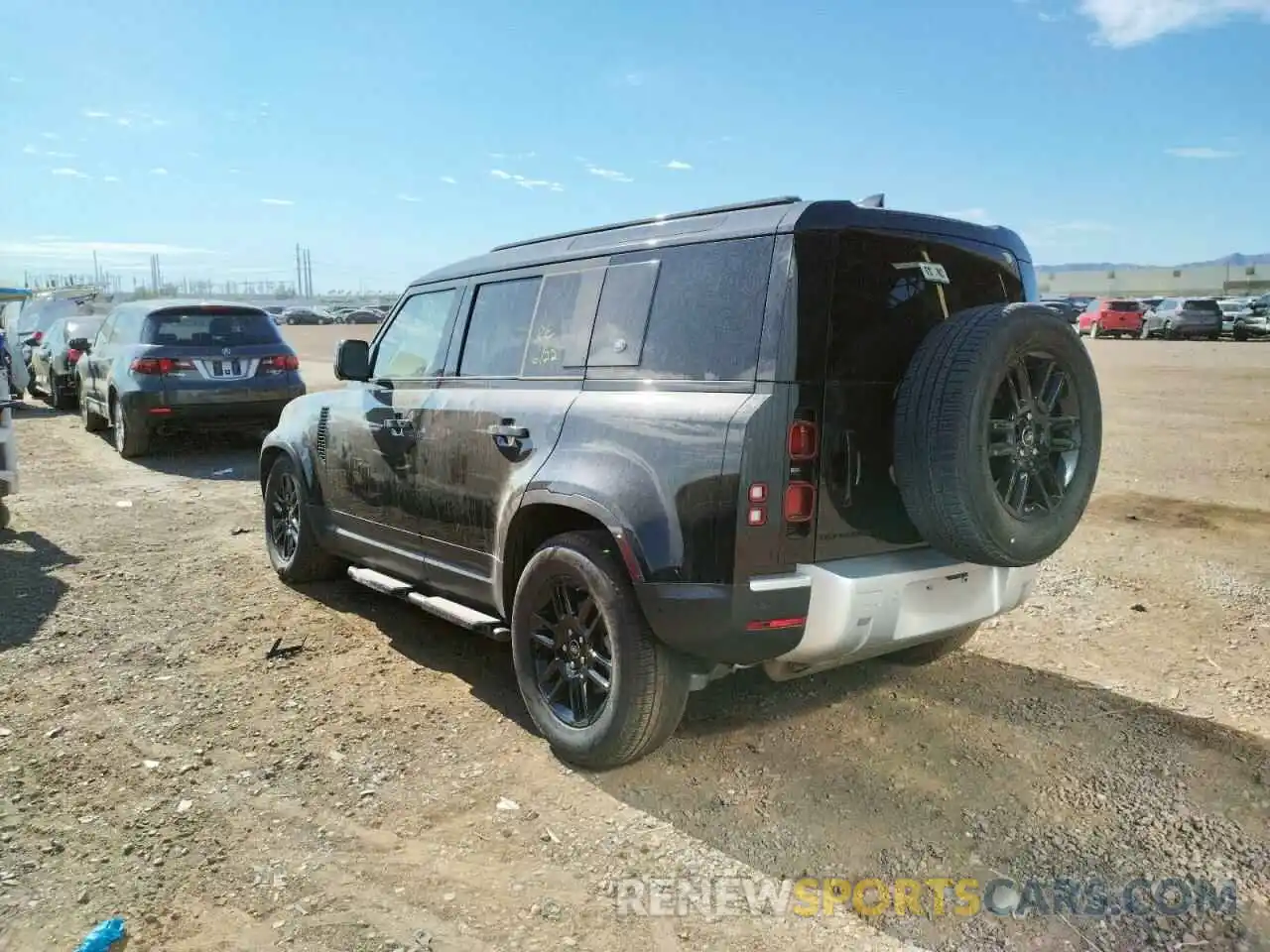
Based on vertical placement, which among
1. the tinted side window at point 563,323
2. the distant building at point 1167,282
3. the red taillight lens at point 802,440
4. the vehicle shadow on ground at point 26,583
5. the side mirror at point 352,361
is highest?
the distant building at point 1167,282

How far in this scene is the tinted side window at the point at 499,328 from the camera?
13.8ft

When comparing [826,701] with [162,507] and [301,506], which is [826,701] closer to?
[301,506]

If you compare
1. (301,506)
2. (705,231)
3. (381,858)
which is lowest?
(381,858)

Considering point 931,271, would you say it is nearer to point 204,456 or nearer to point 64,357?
point 204,456

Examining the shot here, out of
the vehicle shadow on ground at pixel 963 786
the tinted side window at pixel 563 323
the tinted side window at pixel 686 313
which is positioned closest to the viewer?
the vehicle shadow on ground at pixel 963 786

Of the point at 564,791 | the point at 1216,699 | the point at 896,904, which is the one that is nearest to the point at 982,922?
the point at 896,904

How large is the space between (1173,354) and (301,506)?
2547cm

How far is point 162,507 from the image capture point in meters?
8.52

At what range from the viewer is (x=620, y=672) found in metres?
3.36

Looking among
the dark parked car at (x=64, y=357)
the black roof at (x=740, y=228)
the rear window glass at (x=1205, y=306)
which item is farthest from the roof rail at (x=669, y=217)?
the rear window glass at (x=1205, y=306)

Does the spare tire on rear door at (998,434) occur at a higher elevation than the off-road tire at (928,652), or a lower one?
higher

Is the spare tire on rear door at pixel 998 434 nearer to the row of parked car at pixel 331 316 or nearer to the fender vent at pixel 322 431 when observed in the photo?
the fender vent at pixel 322 431

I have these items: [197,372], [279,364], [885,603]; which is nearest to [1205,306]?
[279,364]

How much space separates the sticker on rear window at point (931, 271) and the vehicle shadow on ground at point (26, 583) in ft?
15.4
